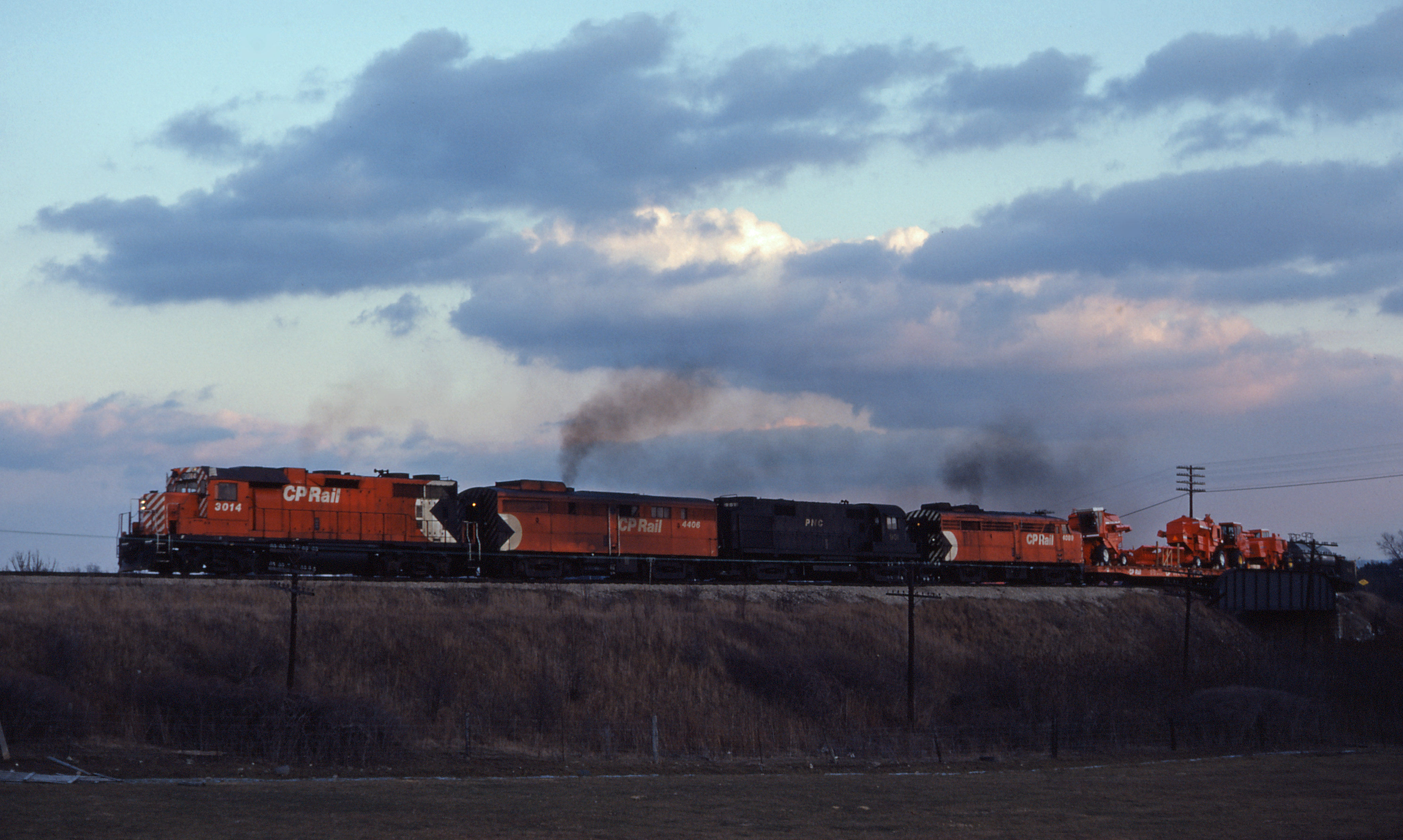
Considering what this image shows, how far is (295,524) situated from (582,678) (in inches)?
453

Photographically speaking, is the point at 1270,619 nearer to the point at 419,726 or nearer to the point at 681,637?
the point at 681,637

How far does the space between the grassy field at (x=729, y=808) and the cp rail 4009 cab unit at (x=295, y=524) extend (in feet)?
52.0

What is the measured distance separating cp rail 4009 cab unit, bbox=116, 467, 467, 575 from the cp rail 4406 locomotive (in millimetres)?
46

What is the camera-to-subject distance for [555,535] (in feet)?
143

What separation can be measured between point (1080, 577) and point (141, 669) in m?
48.0

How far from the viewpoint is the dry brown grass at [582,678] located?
90.4ft

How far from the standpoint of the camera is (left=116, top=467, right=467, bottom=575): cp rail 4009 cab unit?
36531 millimetres

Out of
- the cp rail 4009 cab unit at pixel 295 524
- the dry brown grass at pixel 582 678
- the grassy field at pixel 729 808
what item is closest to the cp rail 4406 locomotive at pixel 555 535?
the cp rail 4009 cab unit at pixel 295 524

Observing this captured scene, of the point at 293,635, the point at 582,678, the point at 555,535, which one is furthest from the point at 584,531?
the point at 293,635

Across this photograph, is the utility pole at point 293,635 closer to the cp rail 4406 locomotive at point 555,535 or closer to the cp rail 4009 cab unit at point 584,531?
the cp rail 4406 locomotive at point 555,535

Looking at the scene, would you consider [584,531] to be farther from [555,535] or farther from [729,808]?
[729,808]

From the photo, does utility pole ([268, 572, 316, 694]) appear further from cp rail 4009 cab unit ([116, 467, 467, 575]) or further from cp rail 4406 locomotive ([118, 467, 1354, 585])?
cp rail 4009 cab unit ([116, 467, 467, 575])

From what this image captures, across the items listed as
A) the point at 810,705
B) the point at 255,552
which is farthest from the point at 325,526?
the point at 810,705

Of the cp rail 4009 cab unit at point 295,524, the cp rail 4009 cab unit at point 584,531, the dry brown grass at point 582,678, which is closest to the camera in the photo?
the dry brown grass at point 582,678
